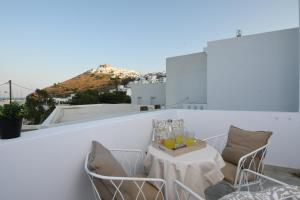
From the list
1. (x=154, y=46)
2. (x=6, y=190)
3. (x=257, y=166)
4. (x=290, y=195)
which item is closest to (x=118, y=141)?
(x=6, y=190)

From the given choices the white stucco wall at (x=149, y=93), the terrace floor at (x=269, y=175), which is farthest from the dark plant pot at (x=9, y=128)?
the white stucco wall at (x=149, y=93)

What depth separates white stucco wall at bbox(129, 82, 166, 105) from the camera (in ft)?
43.9

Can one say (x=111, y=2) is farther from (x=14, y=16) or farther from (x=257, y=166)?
(x=257, y=166)

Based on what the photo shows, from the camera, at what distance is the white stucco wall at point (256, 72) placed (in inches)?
216

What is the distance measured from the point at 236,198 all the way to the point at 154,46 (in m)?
12.2

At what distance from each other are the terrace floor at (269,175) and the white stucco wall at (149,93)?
32.4ft

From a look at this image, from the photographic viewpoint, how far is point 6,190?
4.24 ft

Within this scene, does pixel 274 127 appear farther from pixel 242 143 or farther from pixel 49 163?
pixel 49 163

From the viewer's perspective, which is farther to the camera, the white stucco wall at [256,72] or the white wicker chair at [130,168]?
the white stucco wall at [256,72]

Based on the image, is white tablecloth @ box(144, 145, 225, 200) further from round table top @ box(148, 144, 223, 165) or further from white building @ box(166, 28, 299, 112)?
white building @ box(166, 28, 299, 112)

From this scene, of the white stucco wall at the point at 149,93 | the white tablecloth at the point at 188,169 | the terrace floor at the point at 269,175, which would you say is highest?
the white stucco wall at the point at 149,93

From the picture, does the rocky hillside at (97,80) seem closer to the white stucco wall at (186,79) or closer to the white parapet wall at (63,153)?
the white stucco wall at (186,79)

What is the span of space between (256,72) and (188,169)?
5.31 metres

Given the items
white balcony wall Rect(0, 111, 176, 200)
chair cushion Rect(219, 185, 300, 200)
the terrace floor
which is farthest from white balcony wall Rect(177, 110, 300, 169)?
chair cushion Rect(219, 185, 300, 200)
